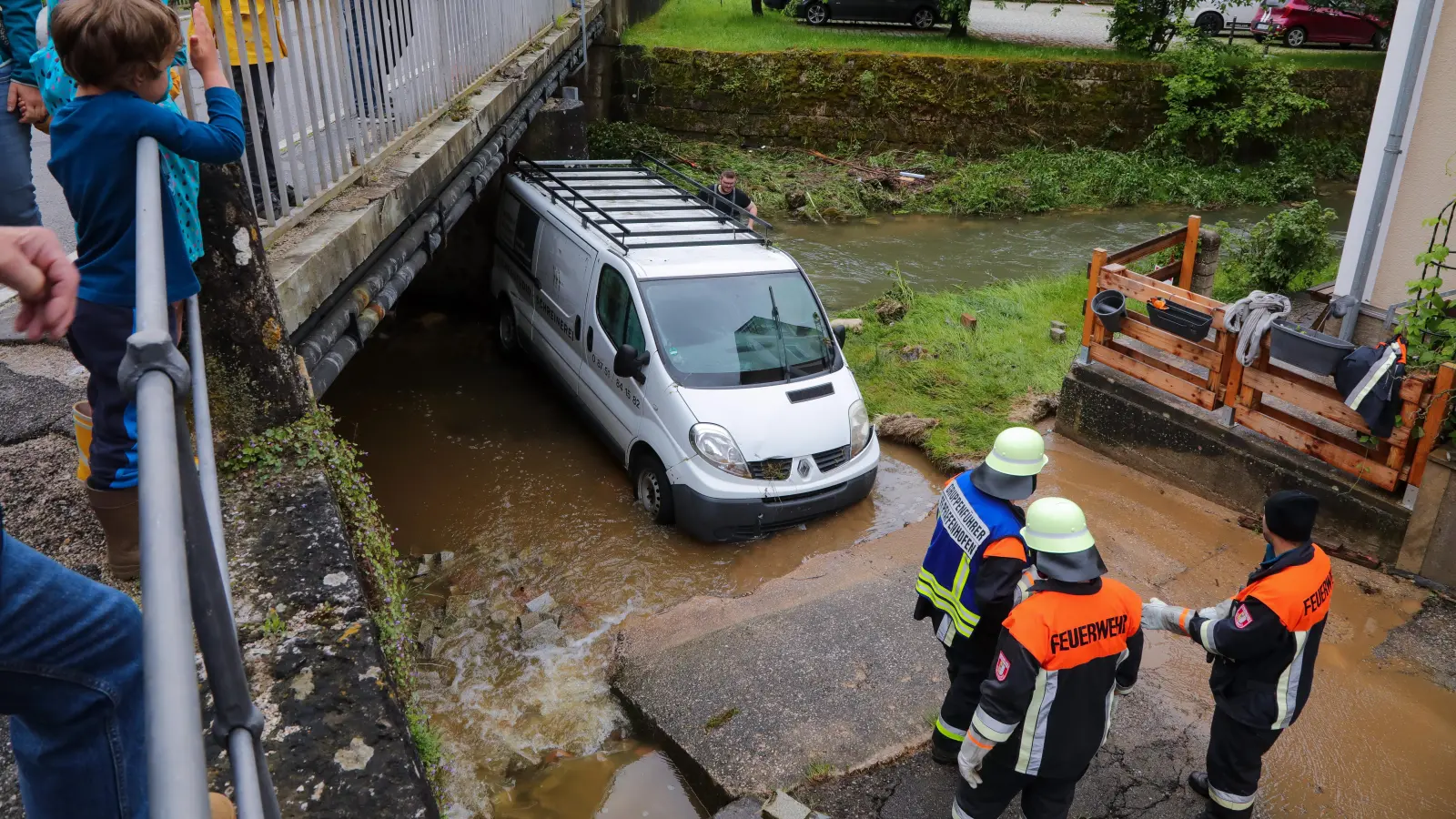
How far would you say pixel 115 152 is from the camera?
9.05ft

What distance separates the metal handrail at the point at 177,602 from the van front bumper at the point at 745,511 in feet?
18.1

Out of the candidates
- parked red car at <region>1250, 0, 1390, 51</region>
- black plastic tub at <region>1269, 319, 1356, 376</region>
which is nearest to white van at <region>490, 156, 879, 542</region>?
black plastic tub at <region>1269, 319, 1356, 376</region>

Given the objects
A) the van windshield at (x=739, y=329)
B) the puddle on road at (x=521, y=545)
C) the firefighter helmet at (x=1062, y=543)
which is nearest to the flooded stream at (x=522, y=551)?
the puddle on road at (x=521, y=545)

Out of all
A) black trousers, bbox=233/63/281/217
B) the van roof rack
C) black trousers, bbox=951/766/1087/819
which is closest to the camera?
black trousers, bbox=951/766/1087/819

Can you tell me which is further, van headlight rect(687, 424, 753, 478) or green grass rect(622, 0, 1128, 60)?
green grass rect(622, 0, 1128, 60)

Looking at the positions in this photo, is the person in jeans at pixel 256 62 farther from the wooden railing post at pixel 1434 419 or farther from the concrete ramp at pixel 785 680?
the wooden railing post at pixel 1434 419

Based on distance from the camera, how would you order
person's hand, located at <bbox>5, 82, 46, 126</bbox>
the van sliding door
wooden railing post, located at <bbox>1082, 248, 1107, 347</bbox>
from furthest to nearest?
the van sliding door < wooden railing post, located at <bbox>1082, 248, 1107, 347</bbox> < person's hand, located at <bbox>5, 82, 46, 126</bbox>

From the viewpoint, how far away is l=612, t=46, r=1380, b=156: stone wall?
748 inches

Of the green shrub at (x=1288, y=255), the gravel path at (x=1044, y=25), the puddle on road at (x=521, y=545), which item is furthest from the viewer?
the gravel path at (x=1044, y=25)

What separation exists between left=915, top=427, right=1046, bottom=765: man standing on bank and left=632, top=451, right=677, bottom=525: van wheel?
3167mm

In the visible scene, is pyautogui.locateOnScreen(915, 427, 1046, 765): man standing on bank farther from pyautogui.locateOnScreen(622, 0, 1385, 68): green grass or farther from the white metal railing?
pyautogui.locateOnScreen(622, 0, 1385, 68): green grass

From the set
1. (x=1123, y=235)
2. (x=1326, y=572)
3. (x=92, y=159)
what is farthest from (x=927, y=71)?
(x=92, y=159)

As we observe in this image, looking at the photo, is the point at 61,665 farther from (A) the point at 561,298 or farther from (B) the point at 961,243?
(B) the point at 961,243

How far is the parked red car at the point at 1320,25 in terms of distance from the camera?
22.4m
